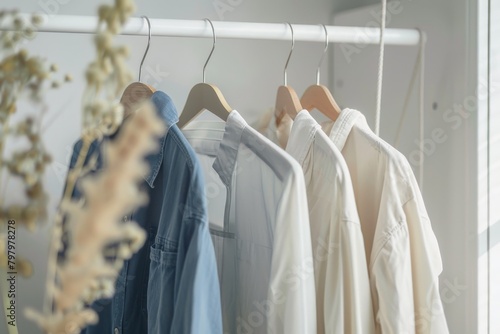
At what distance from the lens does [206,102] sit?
45.5 inches

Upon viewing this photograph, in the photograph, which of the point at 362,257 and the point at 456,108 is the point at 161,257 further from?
the point at 456,108

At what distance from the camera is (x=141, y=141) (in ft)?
1.19

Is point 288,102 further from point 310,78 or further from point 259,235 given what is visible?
point 310,78

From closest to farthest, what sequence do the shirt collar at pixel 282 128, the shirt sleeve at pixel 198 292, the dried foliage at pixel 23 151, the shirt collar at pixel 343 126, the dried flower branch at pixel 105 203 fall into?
the dried flower branch at pixel 105 203
the dried foliage at pixel 23 151
the shirt sleeve at pixel 198 292
the shirt collar at pixel 343 126
the shirt collar at pixel 282 128

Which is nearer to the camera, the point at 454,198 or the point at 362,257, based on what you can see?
the point at 362,257

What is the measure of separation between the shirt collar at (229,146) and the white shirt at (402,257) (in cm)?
22

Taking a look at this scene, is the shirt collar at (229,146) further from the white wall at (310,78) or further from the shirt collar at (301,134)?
the white wall at (310,78)

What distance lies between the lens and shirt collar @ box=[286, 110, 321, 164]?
3.55 feet

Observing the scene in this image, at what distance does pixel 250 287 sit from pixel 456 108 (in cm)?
55

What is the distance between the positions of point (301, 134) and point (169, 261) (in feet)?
0.98

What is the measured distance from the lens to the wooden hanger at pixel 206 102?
1.12 meters

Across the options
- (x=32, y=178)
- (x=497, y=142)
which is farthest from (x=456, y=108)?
(x=32, y=178)

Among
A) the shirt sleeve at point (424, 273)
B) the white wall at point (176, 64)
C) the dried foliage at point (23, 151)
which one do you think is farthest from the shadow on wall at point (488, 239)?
the dried foliage at point (23, 151)

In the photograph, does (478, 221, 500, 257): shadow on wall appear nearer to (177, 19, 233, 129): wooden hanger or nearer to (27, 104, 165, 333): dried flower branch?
(177, 19, 233, 129): wooden hanger
